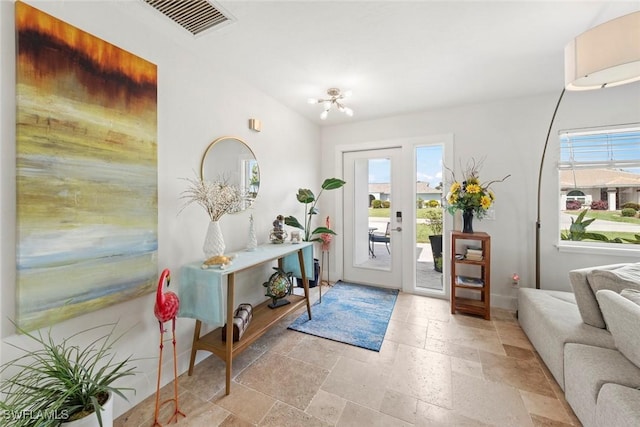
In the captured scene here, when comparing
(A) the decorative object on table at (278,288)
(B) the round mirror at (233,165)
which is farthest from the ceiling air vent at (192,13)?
(A) the decorative object on table at (278,288)

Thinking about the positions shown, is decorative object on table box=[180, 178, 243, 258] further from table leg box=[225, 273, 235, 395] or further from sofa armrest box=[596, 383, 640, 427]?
sofa armrest box=[596, 383, 640, 427]

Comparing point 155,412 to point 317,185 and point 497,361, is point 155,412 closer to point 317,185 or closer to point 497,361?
point 497,361

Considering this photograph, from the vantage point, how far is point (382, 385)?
69.0 inches

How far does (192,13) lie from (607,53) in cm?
257

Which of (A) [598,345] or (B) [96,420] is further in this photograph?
(A) [598,345]

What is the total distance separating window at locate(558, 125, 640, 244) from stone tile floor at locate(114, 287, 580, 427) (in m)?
1.59

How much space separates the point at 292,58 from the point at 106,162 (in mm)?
1620

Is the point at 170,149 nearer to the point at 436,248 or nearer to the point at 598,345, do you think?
the point at 598,345

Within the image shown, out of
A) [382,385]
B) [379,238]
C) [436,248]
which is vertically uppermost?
[379,238]

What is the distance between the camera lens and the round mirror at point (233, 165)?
213cm

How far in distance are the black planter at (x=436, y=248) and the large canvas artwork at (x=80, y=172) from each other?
10.9ft

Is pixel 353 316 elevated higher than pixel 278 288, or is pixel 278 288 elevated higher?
pixel 278 288

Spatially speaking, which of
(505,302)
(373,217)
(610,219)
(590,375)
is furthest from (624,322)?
(373,217)

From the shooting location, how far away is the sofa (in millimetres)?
1173
